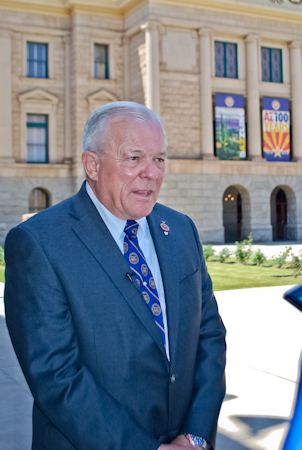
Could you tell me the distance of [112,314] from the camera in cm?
231

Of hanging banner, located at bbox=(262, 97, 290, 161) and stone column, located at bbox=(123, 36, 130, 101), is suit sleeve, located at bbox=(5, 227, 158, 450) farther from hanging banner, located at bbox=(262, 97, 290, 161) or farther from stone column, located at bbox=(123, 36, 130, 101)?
hanging banner, located at bbox=(262, 97, 290, 161)

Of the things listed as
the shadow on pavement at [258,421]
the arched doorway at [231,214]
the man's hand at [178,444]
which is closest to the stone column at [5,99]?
the arched doorway at [231,214]

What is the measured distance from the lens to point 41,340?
218 cm

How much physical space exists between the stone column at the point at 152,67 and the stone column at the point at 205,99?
3.23m

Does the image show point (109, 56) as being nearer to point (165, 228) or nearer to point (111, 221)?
point (165, 228)

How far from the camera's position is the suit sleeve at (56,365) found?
2.14 m

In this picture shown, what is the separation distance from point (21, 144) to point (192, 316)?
31876mm

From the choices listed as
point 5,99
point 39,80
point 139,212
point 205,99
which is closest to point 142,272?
point 139,212

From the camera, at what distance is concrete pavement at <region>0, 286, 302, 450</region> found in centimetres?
453

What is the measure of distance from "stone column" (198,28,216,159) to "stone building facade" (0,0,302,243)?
65 mm

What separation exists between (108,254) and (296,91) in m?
36.7

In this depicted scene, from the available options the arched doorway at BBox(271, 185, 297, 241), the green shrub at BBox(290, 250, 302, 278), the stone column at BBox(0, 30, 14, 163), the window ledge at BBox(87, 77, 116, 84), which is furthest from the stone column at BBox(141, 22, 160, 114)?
the green shrub at BBox(290, 250, 302, 278)

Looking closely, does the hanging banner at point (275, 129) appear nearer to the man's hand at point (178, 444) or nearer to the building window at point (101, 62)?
the building window at point (101, 62)

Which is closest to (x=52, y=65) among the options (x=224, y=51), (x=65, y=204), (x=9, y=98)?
(x=9, y=98)
